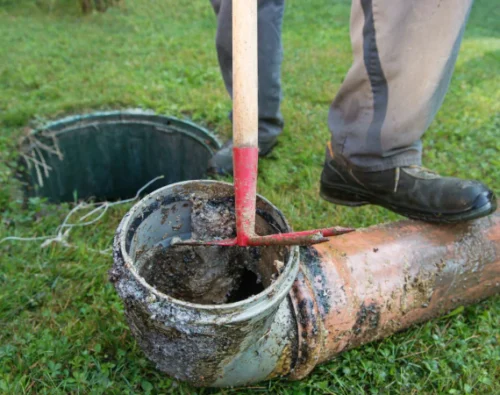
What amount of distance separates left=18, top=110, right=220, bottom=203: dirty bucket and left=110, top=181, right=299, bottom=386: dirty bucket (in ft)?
5.66

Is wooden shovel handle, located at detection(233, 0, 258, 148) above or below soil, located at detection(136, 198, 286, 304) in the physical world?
above

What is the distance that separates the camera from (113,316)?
5.71 ft

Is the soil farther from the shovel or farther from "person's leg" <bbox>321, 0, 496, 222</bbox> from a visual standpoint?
"person's leg" <bbox>321, 0, 496, 222</bbox>

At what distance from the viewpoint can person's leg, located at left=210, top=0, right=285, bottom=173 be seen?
7.70 feet

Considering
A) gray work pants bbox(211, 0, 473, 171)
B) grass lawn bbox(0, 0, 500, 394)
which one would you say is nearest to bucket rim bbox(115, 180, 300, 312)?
grass lawn bbox(0, 0, 500, 394)

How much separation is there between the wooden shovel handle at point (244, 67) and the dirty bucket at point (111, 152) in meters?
1.94

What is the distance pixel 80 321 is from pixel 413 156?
150 cm

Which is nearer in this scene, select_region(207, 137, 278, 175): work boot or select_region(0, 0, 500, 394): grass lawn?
select_region(0, 0, 500, 394): grass lawn

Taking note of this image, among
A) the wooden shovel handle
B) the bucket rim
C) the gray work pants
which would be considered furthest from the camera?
the gray work pants

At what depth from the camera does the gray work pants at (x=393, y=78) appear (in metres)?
1.56

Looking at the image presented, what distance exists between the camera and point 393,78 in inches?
65.7

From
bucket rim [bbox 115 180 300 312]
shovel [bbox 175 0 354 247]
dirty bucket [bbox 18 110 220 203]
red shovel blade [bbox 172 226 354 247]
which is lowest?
→ dirty bucket [bbox 18 110 220 203]

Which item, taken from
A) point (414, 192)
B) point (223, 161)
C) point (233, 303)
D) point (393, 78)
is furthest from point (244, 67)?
point (223, 161)

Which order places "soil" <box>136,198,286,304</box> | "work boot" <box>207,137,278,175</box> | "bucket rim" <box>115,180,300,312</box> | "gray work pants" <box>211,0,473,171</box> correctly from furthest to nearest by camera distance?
"work boot" <box>207,137,278,175</box>, "gray work pants" <box>211,0,473,171</box>, "soil" <box>136,198,286,304</box>, "bucket rim" <box>115,180,300,312</box>
